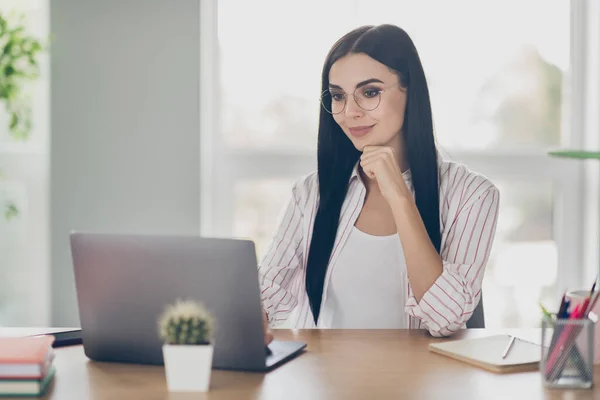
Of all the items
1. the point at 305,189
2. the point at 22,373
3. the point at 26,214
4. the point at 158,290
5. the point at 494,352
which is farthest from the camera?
the point at 26,214

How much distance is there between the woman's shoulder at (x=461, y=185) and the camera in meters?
1.93

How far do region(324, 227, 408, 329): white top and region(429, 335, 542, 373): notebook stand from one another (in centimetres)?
49

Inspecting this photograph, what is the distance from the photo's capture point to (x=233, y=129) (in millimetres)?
3275

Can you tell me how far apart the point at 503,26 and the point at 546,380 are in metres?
2.38

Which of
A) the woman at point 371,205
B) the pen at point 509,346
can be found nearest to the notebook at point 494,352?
the pen at point 509,346

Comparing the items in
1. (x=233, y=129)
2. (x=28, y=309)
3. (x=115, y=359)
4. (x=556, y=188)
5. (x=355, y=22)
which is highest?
(x=355, y=22)

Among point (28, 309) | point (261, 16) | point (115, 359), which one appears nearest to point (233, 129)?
point (261, 16)

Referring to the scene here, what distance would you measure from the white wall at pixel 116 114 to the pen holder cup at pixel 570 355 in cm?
209

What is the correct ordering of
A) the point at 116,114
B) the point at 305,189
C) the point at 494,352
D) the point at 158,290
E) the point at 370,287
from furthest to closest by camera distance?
1. the point at 116,114
2. the point at 305,189
3. the point at 370,287
4. the point at 494,352
5. the point at 158,290

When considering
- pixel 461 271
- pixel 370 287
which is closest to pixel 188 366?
pixel 461 271

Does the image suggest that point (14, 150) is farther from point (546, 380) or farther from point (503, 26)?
point (546, 380)

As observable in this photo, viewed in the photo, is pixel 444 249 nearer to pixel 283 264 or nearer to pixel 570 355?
pixel 283 264

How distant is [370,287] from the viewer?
81.4 inches

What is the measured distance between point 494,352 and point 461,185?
621 millimetres
